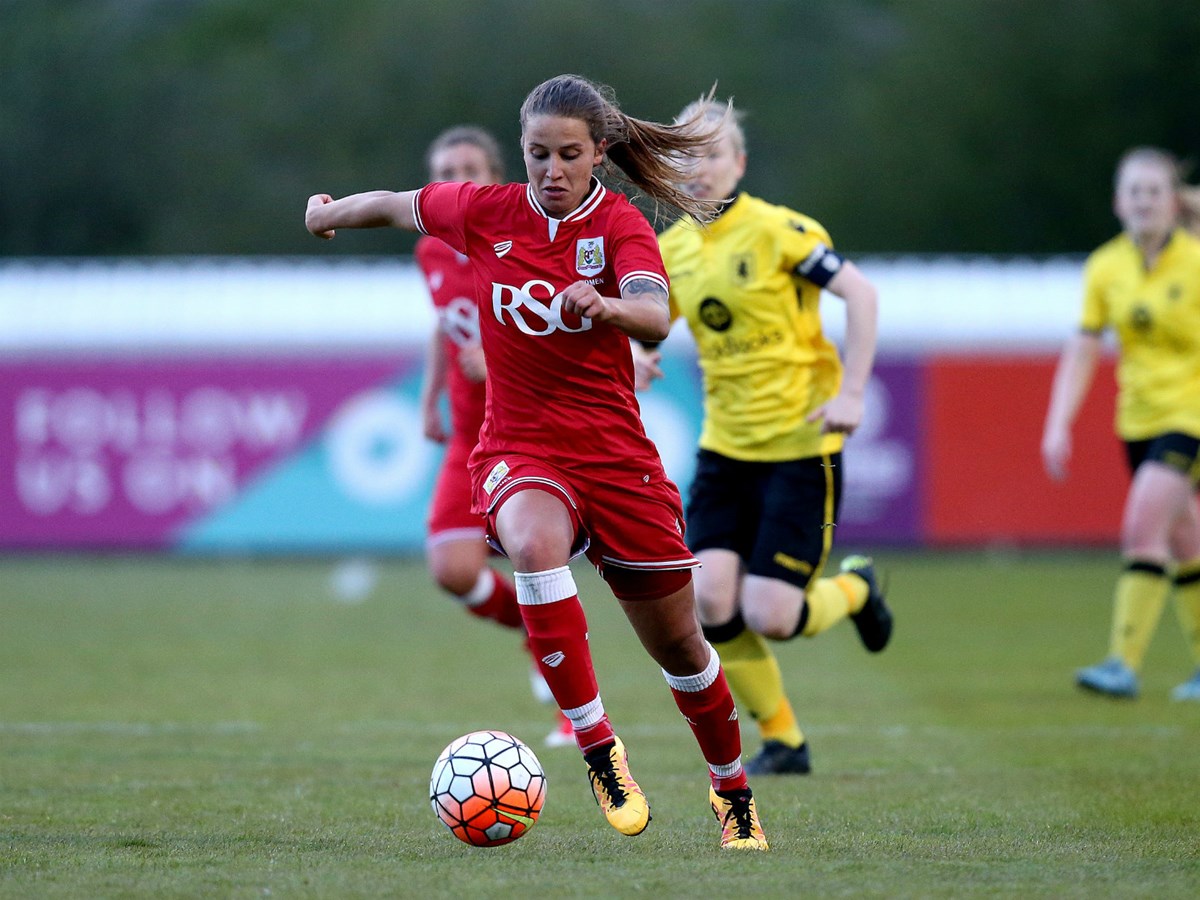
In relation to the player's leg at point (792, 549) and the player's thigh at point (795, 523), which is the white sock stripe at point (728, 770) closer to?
the player's leg at point (792, 549)

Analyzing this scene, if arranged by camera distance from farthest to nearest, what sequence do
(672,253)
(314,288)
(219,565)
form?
(314,288) < (219,565) < (672,253)

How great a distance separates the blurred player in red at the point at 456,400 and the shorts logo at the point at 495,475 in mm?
2682

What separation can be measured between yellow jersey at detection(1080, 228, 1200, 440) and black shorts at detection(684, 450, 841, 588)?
2.79 meters

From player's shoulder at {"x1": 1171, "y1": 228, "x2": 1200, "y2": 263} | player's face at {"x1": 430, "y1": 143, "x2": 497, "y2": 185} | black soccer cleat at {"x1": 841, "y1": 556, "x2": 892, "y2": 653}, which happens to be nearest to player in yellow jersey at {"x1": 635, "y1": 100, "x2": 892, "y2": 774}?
black soccer cleat at {"x1": 841, "y1": 556, "x2": 892, "y2": 653}

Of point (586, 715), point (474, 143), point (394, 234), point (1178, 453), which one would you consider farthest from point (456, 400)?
Result: point (394, 234)

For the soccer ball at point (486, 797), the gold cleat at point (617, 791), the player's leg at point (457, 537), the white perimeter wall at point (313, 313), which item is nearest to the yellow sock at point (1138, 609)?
the player's leg at point (457, 537)

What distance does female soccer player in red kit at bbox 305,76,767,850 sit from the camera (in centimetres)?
464

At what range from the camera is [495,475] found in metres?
4.79

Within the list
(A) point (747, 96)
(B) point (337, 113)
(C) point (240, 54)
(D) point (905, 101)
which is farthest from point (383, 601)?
(C) point (240, 54)

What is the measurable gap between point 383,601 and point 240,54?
47.2 meters

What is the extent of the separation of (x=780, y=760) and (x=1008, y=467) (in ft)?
40.1

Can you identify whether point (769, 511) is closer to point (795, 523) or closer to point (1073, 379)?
point (795, 523)

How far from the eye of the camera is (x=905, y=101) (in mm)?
45906

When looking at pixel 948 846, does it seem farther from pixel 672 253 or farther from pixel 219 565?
pixel 219 565
